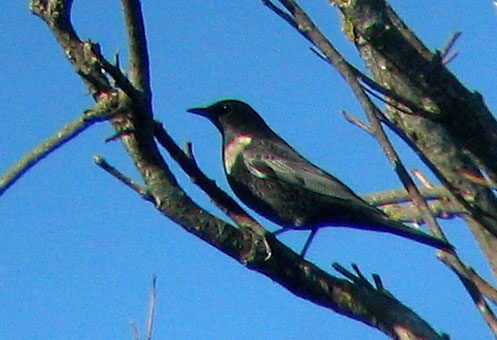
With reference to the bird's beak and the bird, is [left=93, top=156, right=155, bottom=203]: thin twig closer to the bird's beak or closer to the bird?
the bird

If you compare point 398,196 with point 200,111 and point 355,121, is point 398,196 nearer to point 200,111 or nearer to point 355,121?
point 355,121

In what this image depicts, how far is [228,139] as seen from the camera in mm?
6492

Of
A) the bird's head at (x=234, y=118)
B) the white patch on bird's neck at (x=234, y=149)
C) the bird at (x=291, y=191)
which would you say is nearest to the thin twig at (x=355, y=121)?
the bird at (x=291, y=191)

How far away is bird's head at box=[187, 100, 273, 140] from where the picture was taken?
21.6 ft

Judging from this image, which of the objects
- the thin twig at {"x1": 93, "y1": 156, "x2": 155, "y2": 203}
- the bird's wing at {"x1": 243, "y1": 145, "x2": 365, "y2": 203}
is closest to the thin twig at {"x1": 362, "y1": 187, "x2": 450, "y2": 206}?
the bird's wing at {"x1": 243, "y1": 145, "x2": 365, "y2": 203}

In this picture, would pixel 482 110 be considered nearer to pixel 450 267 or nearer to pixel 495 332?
pixel 450 267

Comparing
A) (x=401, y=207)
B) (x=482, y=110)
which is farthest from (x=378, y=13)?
(x=401, y=207)

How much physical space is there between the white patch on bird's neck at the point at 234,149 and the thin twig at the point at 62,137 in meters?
3.16

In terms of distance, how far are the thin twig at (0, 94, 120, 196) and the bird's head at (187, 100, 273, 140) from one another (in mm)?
3746

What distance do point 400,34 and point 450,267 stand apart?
0.89 m

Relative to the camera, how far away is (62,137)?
2688 millimetres

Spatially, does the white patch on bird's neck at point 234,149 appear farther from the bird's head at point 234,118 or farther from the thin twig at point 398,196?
the thin twig at point 398,196

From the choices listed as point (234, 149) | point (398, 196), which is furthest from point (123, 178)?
point (234, 149)

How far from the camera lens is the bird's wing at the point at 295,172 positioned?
5.59 metres
